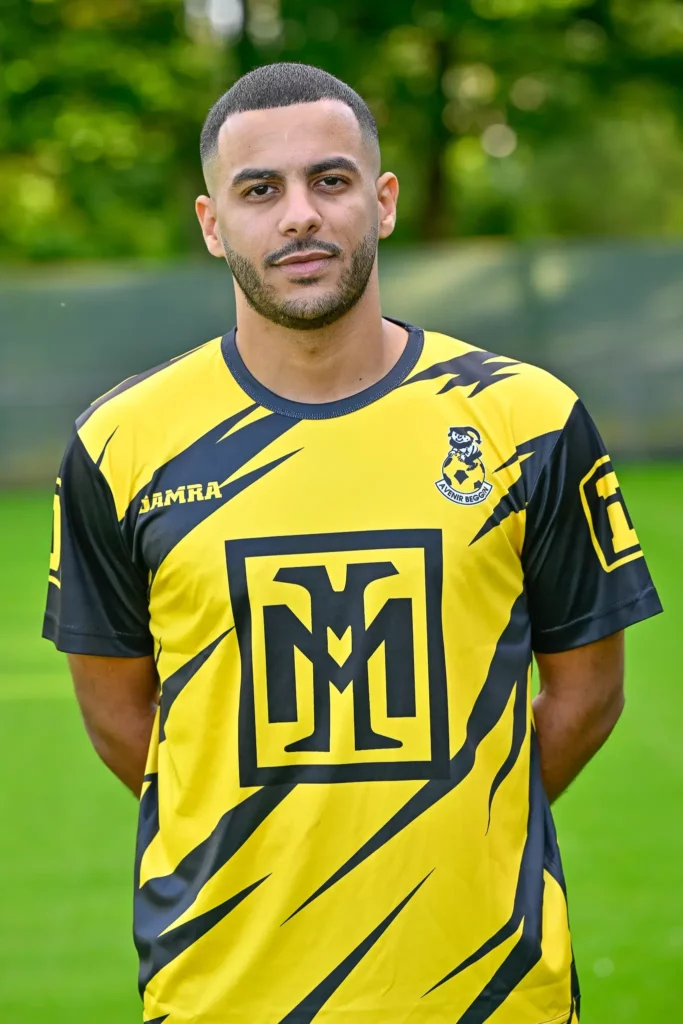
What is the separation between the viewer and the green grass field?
13.0ft

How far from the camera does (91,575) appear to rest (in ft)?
→ 7.12

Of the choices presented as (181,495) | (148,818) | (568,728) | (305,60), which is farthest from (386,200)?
(305,60)

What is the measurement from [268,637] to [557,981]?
26.8 inches

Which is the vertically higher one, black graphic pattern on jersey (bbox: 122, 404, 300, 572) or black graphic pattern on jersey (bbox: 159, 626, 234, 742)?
black graphic pattern on jersey (bbox: 122, 404, 300, 572)

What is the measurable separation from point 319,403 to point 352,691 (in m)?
0.44

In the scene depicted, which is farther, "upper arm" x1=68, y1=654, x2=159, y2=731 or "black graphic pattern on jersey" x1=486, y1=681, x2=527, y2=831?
"upper arm" x1=68, y1=654, x2=159, y2=731

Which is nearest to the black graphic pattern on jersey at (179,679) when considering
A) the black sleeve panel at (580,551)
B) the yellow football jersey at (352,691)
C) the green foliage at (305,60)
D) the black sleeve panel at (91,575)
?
the yellow football jersey at (352,691)

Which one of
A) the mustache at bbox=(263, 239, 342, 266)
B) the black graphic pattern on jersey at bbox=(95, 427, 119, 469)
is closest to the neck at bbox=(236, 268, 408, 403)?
the mustache at bbox=(263, 239, 342, 266)

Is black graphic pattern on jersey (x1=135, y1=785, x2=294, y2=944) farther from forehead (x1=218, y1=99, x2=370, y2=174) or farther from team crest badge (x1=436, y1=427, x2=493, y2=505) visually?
forehead (x1=218, y1=99, x2=370, y2=174)

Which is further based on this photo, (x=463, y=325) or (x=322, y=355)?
(x=463, y=325)

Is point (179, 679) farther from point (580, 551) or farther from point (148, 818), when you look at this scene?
point (580, 551)

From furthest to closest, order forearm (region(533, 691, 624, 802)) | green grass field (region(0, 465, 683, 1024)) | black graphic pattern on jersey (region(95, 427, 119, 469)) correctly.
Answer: green grass field (region(0, 465, 683, 1024)) → forearm (region(533, 691, 624, 802)) → black graphic pattern on jersey (region(95, 427, 119, 469))

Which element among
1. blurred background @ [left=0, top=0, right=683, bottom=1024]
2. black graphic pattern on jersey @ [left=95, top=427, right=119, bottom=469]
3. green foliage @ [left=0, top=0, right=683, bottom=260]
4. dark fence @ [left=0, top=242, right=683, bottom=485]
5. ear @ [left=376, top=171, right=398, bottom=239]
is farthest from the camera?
green foliage @ [left=0, top=0, right=683, bottom=260]

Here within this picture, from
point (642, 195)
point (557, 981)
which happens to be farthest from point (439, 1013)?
point (642, 195)
